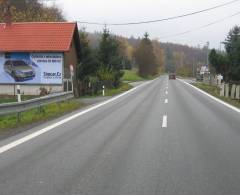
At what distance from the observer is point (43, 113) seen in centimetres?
1822

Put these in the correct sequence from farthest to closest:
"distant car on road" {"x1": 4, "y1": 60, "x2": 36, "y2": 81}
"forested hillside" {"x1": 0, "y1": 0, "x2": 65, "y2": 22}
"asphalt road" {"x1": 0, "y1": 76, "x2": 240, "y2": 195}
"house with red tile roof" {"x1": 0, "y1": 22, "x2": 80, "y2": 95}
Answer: "forested hillside" {"x1": 0, "y1": 0, "x2": 65, "y2": 22}, "distant car on road" {"x1": 4, "y1": 60, "x2": 36, "y2": 81}, "house with red tile roof" {"x1": 0, "y1": 22, "x2": 80, "y2": 95}, "asphalt road" {"x1": 0, "y1": 76, "x2": 240, "y2": 195}

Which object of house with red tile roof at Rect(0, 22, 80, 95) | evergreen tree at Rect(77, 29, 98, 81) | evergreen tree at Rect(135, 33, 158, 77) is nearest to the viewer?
house with red tile roof at Rect(0, 22, 80, 95)

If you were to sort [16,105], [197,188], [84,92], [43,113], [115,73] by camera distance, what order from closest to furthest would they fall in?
1. [197,188]
2. [16,105]
3. [43,113]
4. [84,92]
5. [115,73]

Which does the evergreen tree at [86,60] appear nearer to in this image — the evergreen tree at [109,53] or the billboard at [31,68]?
the billboard at [31,68]

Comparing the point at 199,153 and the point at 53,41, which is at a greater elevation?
the point at 53,41

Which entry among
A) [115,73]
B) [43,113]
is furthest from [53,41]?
[43,113]

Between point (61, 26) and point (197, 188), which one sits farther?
point (61, 26)

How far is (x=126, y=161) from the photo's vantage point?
849 cm

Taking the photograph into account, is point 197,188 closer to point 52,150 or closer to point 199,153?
point 199,153

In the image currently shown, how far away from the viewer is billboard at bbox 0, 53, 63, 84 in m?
36.5

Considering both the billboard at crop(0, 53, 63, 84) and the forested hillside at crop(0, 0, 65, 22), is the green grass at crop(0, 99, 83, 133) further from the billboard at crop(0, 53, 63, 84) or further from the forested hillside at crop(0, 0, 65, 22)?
the forested hillside at crop(0, 0, 65, 22)

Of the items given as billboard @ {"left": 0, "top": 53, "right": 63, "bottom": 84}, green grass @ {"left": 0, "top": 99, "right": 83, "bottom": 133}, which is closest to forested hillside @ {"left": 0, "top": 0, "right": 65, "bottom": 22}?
billboard @ {"left": 0, "top": 53, "right": 63, "bottom": 84}

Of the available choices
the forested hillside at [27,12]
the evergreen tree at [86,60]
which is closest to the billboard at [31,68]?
the evergreen tree at [86,60]

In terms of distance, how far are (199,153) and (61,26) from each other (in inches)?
1235
